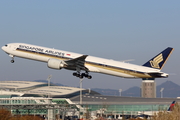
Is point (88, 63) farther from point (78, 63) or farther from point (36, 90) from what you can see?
point (36, 90)

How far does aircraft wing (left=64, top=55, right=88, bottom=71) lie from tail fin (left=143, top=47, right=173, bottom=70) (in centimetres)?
1161

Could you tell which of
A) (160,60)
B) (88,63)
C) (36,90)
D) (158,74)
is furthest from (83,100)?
(158,74)

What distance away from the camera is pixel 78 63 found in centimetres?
7425

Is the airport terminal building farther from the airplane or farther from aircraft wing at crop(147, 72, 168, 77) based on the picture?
aircraft wing at crop(147, 72, 168, 77)

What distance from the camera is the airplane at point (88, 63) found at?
7025cm

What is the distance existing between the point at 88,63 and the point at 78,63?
6.89 feet

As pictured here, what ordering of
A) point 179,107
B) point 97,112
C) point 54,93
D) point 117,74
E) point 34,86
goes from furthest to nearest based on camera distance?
point 34,86 → point 54,93 → point 97,112 → point 117,74 → point 179,107

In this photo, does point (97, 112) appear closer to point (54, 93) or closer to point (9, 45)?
point (54, 93)

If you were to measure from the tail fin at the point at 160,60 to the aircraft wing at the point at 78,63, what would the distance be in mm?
11608

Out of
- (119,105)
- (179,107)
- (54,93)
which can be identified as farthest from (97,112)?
(179,107)

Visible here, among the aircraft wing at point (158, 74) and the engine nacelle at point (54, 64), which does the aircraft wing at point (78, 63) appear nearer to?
the engine nacelle at point (54, 64)

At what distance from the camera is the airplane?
70.2 meters

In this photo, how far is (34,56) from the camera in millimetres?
75500

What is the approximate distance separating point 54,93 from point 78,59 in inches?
3218
